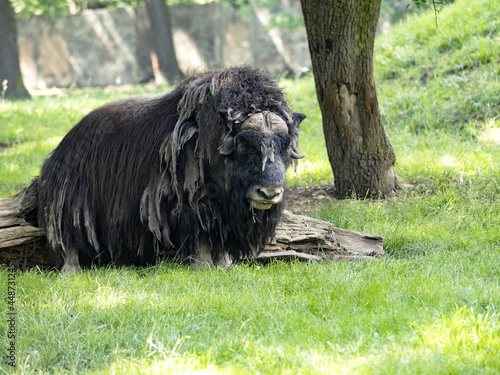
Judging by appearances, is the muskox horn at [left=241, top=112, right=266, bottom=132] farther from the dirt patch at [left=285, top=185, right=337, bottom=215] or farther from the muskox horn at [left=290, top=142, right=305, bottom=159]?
the dirt patch at [left=285, top=185, right=337, bottom=215]

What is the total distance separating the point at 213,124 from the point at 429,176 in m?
2.83

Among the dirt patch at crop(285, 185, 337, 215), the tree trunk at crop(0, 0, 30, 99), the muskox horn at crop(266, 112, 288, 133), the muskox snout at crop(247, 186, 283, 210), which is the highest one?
the tree trunk at crop(0, 0, 30, 99)

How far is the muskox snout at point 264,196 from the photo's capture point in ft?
13.5

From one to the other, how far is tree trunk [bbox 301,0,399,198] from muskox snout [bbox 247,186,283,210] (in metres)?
1.87

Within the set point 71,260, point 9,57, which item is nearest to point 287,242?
point 71,260

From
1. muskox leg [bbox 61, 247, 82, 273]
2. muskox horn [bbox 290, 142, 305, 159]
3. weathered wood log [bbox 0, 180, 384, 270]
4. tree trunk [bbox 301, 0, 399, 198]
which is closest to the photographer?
muskox horn [bbox 290, 142, 305, 159]

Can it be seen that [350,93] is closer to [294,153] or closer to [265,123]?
[294,153]

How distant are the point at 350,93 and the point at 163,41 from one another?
11629mm

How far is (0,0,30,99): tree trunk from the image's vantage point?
47.0 ft

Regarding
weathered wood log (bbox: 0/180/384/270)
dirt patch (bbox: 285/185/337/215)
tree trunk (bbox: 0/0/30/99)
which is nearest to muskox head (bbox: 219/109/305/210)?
weathered wood log (bbox: 0/180/384/270)

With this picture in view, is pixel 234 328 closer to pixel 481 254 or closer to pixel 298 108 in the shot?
pixel 481 254

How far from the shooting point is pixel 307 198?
20.0 ft

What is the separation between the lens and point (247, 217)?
4.41m

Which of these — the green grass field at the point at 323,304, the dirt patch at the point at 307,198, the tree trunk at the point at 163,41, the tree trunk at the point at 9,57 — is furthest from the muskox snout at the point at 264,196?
the tree trunk at the point at 163,41
